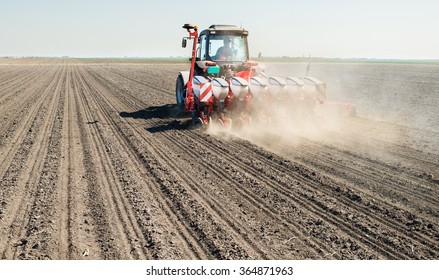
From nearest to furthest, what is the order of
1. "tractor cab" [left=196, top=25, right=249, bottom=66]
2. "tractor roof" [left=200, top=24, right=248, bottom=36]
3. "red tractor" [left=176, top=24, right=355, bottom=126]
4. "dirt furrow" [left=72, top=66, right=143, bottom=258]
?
1. "dirt furrow" [left=72, top=66, right=143, bottom=258]
2. "red tractor" [left=176, top=24, right=355, bottom=126]
3. "tractor roof" [left=200, top=24, right=248, bottom=36]
4. "tractor cab" [left=196, top=25, right=249, bottom=66]

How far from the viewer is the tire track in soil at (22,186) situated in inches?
163

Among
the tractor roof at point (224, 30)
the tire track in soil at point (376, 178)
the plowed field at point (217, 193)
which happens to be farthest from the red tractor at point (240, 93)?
the tire track in soil at point (376, 178)

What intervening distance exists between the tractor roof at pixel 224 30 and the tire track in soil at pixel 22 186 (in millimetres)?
4993

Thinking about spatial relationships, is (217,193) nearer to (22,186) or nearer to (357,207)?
(357,207)

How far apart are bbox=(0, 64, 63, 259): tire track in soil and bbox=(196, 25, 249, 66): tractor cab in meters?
4.76

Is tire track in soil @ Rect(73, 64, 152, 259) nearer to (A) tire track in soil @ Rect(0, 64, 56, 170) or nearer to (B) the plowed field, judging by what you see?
(B) the plowed field

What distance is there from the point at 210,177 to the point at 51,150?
3.48m

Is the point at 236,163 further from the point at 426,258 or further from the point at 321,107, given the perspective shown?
the point at 321,107

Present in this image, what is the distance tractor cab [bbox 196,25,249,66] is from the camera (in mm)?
11281

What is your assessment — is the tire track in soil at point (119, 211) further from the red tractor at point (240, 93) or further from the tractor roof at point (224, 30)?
the tractor roof at point (224, 30)

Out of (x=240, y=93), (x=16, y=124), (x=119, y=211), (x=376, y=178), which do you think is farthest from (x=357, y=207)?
(x=16, y=124)

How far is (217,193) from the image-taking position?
5480 mm

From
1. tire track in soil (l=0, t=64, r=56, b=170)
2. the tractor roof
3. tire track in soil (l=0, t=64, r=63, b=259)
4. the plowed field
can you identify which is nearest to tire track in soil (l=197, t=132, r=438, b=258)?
the plowed field
